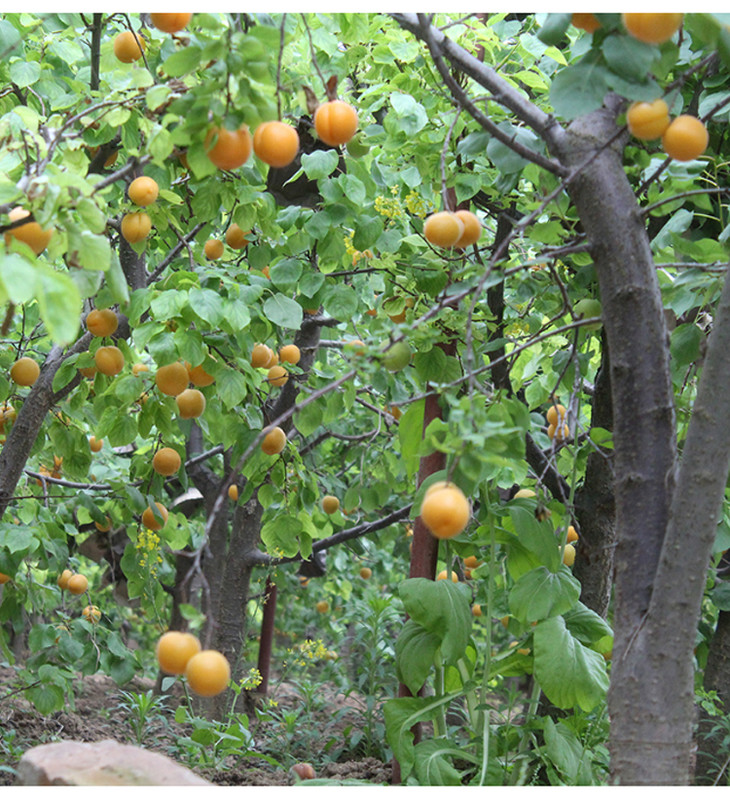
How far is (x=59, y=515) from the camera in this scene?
3.42 meters

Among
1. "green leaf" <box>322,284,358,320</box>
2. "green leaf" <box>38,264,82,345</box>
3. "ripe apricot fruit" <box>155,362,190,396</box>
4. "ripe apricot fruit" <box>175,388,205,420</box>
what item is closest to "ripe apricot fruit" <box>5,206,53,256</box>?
"green leaf" <box>38,264,82,345</box>

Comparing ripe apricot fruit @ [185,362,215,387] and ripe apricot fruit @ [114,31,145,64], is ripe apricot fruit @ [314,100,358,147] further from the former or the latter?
ripe apricot fruit @ [185,362,215,387]

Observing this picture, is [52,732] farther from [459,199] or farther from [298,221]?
[459,199]

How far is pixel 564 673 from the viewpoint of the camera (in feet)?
6.59

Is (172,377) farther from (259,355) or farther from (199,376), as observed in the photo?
(259,355)

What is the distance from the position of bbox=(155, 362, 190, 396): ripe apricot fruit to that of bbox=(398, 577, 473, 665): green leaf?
778 millimetres

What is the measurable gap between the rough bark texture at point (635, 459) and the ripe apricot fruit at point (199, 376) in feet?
3.83

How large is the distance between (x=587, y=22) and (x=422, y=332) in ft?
2.46

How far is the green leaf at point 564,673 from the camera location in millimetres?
1999

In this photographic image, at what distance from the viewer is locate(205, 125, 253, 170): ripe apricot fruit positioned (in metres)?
1.48

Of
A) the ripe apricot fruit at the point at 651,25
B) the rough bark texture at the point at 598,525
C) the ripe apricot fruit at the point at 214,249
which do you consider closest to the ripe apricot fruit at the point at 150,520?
the ripe apricot fruit at the point at 214,249

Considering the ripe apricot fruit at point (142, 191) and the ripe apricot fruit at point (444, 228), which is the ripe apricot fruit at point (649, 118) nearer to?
the ripe apricot fruit at point (444, 228)

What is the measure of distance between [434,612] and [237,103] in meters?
1.30
